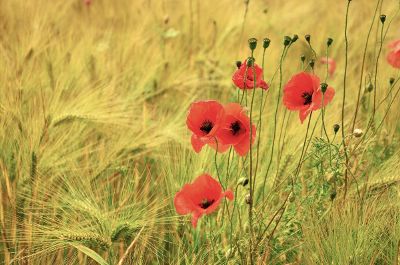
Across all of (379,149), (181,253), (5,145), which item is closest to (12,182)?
(5,145)

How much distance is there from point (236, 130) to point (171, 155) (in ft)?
2.08

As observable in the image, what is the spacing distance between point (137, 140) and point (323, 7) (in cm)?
175

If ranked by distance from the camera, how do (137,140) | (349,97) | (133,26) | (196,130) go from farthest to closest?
1. (133,26)
2. (349,97)
3. (137,140)
4. (196,130)

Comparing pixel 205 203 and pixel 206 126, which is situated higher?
pixel 206 126

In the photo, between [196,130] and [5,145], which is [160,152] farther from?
[196,130]

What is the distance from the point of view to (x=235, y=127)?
39.9 inches

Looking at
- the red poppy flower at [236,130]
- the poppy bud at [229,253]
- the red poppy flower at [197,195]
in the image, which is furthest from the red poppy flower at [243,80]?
the poppy bud at [229,253]

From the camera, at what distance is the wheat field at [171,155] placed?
3.60 ft

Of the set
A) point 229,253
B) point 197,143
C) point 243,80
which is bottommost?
point 229,253

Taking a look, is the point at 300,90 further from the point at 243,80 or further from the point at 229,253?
the point at 229,253

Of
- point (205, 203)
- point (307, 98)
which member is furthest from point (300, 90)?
point (205, 203)

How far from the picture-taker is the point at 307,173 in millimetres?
1392

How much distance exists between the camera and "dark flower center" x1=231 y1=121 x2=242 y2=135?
101 cm

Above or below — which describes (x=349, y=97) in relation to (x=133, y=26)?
below
